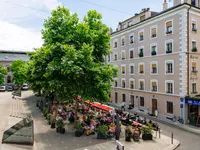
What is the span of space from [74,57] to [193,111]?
17.5 metres

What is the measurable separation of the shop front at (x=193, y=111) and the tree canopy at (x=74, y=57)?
10.7 m

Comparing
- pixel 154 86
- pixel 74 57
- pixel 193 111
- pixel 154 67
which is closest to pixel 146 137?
pixel 74 57

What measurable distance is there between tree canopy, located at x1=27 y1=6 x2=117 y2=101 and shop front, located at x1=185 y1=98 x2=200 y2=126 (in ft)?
35.1

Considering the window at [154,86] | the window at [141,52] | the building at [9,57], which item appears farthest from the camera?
the building at [9,57]

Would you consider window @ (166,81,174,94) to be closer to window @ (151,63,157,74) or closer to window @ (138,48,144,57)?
window @ (151,63,157,74)

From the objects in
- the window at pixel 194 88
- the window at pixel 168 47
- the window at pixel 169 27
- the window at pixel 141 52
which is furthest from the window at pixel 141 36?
the window at pixel 194 88

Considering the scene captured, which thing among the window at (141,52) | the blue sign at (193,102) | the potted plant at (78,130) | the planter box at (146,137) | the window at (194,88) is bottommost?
the planter box at (146,137)

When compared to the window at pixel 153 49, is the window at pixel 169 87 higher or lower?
lower

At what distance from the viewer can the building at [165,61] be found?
23375 mm

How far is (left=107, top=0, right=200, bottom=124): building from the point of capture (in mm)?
23375

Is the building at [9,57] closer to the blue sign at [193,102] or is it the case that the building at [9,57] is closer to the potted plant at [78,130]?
the potted plant at [78,130]

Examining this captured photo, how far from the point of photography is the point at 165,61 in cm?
2578

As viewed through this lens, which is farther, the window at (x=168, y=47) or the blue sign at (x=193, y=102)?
the window at (x=168, y=47)

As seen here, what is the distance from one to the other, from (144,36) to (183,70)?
29.8ft
